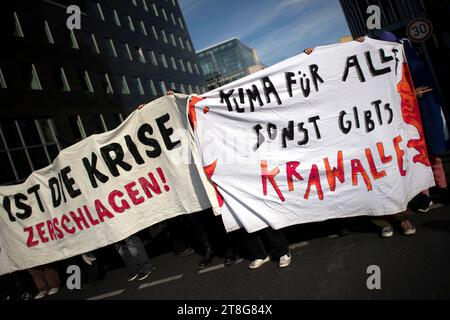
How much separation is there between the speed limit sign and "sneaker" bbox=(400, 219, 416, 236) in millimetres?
4802

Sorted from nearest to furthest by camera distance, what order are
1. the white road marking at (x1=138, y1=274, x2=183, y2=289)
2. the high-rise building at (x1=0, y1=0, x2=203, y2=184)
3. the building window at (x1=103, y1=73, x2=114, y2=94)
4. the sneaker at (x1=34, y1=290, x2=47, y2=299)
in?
the white road marking at (x1=138, y1=274, x2=183, y2=289)
the sneaker at (x1=34, y1=290, x2=47, y2=299)
the high-rise building at (x1=0, y1=0, x2=203, y2=184)
the building window at (x1=103, y1=73, x2=114, y2=94)

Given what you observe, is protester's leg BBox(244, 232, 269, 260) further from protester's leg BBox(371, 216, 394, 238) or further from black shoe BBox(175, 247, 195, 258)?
black shoe BBox(175, 247, 195, 258)

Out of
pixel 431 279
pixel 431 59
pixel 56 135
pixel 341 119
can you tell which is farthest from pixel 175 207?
pixel 56 135

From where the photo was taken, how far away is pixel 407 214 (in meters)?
4.04

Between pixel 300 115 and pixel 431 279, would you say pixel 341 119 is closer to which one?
pixel 300 115

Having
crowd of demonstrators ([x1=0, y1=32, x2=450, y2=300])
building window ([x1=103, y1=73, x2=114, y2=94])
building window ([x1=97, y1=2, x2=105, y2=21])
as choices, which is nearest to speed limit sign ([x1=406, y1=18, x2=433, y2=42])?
crowd of demonstrators ([x1=0, y1=32, x2=450, y2=300])

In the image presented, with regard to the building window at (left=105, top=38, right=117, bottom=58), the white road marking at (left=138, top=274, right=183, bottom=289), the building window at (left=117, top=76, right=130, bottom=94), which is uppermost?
the building window at (left=105, top=38, right=117, bottom=58)

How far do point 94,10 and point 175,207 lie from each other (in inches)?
1256

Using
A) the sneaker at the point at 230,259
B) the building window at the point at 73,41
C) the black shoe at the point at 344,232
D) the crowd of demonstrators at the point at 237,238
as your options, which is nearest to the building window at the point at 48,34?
the building window at the point at 73,41

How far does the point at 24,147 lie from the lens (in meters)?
19.1

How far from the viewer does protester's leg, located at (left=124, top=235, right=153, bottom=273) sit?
5570mm

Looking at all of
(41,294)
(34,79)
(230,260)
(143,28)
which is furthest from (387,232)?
Result: (143,28)

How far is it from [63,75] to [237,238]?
23.4 metres

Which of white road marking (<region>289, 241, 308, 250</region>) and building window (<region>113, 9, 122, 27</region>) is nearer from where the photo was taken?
white road marking (<region>289, 241, 308, 250</region>)
